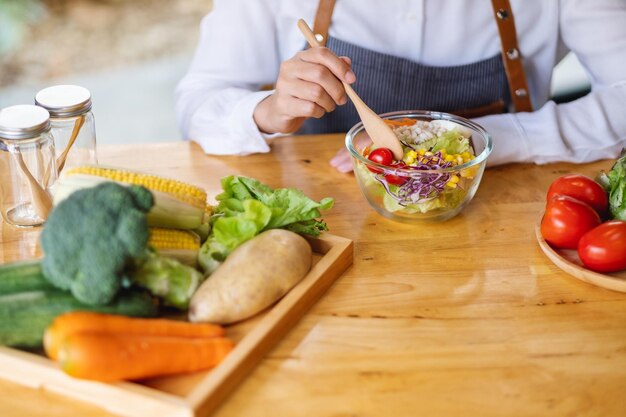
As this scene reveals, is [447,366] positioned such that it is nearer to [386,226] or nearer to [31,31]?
[386,226]

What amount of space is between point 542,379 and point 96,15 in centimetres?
447

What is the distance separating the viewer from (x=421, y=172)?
126cm

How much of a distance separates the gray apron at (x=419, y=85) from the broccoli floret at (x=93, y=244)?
0.97 m

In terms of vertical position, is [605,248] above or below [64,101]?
below

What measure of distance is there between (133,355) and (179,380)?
78 mm

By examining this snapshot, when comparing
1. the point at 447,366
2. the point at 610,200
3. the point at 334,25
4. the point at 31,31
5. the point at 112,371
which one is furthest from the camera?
the point at 31,31

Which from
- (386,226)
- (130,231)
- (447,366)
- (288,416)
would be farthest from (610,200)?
(130,231)

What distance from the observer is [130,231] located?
3.12 feet

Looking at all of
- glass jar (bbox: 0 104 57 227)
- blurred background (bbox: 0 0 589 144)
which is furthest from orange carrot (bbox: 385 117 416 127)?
blurred background (bbox: 0 0 589 144)

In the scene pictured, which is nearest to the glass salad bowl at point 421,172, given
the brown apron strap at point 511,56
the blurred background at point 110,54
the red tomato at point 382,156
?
the red tomato at point 382,156

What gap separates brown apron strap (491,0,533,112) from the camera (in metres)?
1.79

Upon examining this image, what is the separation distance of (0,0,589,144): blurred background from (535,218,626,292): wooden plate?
295cm

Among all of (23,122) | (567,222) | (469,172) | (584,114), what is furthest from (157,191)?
(584,114)

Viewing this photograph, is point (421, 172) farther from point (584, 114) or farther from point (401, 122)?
point (584, 114)
